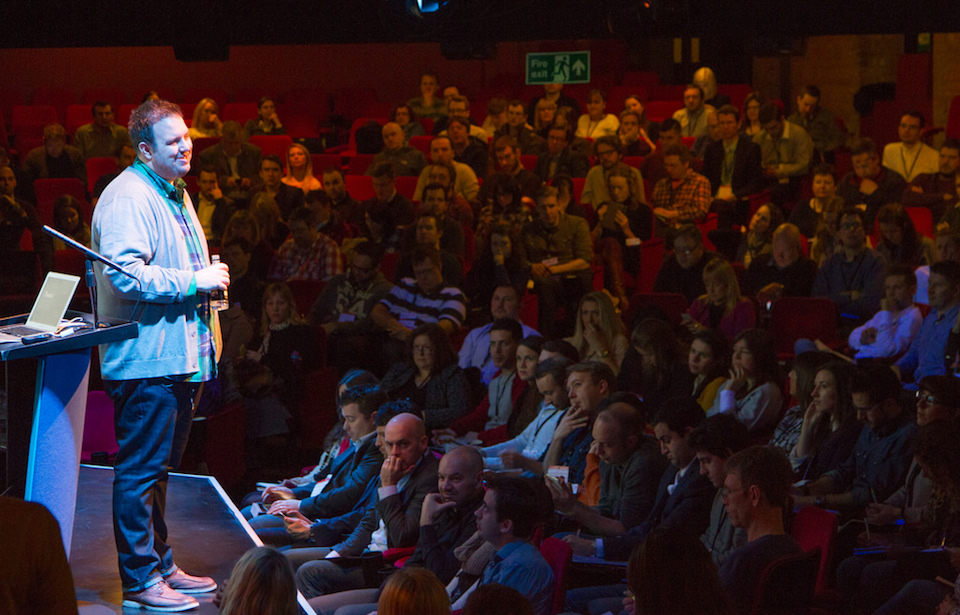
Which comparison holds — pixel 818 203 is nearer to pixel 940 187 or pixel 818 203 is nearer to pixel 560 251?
pixel 940 187

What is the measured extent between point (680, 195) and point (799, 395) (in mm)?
3427

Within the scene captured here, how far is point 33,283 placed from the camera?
6906mm

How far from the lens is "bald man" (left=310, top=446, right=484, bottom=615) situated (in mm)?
3465

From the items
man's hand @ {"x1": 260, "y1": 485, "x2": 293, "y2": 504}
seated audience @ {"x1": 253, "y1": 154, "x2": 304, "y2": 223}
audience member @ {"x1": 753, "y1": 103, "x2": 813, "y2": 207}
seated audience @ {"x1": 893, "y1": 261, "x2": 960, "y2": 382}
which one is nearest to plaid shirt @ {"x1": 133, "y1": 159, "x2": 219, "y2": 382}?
man's hand @ {"x1": 260, "y1": 485, "x2": 293, "y2": 504}

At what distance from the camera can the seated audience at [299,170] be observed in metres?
8.21

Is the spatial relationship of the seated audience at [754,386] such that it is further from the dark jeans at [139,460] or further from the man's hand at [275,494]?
the dark jeans at [139,460]

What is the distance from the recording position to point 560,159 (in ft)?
Answer: 29.0

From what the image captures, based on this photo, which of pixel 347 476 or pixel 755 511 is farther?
pixel 347 476

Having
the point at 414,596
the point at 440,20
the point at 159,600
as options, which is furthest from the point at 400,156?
the point at 414,596

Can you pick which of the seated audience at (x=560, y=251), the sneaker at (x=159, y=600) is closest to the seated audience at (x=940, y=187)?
the seated audience at (x=560, y=251)

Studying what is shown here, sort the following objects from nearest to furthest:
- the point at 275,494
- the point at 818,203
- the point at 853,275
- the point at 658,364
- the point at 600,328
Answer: the point at 275,494 → the point at 658,364 → the point at 600,328 → the point at 853,275 → the point at 818,203

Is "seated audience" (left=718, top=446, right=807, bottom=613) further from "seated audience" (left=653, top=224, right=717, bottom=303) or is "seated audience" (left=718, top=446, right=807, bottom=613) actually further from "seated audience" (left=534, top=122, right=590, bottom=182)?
"seated audience" (left=534, top=122, right=590, bottom=182)

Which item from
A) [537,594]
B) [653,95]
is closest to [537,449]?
[537,594]

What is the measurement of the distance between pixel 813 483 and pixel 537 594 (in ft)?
4.97
